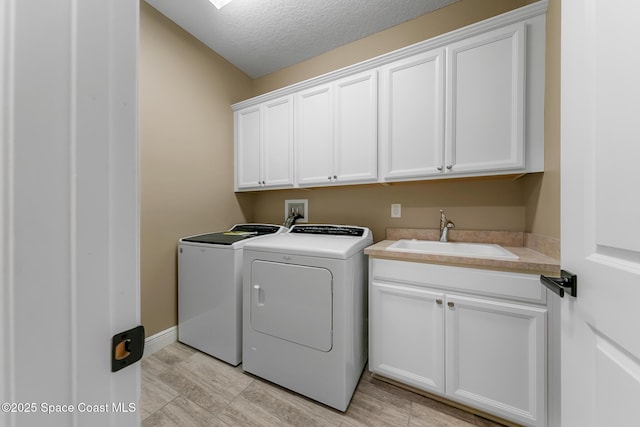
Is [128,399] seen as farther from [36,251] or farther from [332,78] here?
[332,78]

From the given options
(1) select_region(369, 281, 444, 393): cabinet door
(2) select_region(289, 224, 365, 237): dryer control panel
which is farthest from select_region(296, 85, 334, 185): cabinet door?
(1) select_region(369, 281, 444, 393): cabinet door

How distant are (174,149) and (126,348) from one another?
2.03 meters

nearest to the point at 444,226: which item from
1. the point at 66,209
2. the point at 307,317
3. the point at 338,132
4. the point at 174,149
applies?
the point at 338,132

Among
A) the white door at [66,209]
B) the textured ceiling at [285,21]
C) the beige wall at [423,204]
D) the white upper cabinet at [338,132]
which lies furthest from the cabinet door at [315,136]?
the white door at [66,209]

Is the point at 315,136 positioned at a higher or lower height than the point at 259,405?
higher

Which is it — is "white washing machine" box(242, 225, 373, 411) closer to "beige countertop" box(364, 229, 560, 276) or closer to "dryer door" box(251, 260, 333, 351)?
"dryer door" box(251, 260, 333, 351)

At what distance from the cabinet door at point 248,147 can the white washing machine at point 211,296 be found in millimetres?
799

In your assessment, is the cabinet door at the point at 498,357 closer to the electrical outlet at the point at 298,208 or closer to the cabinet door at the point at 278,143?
the electrical outlet at the point at 298,208

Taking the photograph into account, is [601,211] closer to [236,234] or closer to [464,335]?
[464,335]

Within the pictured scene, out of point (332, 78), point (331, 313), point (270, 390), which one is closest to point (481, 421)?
point (331, 313)

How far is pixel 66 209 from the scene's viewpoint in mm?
329

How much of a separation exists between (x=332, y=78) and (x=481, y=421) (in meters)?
2.53

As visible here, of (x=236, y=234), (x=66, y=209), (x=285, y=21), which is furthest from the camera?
(x=236, y=234)

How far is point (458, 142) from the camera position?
1579 mm
